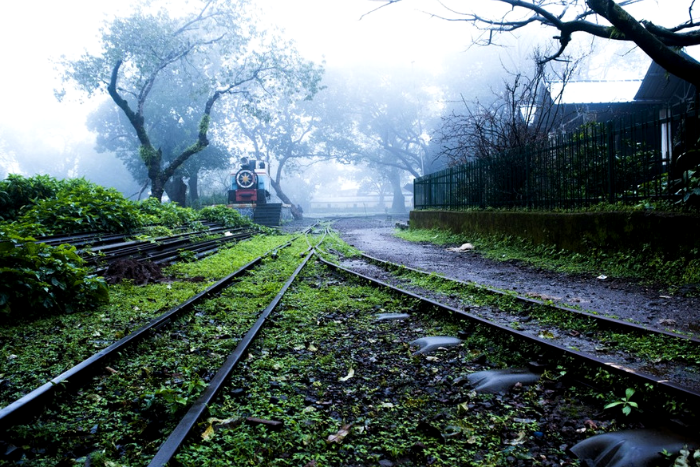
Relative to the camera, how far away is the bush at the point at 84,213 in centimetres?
964

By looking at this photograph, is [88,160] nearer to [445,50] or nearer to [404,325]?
[445,50]

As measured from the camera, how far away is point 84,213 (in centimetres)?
1036

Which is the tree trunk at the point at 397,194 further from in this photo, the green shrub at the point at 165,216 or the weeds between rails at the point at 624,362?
the weeds between rails at the point at 624,362

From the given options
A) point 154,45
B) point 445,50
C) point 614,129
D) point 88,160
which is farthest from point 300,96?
point 614,129

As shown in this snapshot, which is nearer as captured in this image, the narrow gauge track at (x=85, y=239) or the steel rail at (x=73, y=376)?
the steel rail at (x=73, y=376)

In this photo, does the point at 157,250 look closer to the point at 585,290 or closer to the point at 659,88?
the point at 585,290

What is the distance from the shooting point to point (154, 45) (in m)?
27.0

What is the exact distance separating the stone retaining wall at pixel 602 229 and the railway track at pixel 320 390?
3989 millimetres

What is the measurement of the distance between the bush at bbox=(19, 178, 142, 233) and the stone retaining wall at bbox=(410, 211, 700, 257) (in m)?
9.29

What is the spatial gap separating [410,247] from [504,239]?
2.81m

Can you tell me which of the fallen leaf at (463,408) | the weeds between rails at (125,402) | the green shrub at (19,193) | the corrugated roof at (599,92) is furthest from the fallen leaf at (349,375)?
the corrugated roof at (599,92)

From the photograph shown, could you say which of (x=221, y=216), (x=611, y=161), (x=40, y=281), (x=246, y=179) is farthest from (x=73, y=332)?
(x=246, y=179)

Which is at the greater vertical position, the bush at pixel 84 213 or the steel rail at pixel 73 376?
the bush at pixel 84 213

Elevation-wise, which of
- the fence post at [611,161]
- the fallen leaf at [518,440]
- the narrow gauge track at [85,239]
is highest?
the fence post at [611,161]
